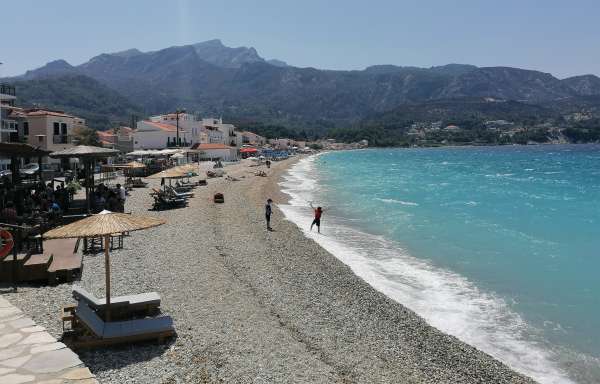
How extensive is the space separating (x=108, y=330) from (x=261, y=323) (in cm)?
310

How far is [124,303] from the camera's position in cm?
830

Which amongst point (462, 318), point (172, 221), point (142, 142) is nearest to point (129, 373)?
point (462, 318)

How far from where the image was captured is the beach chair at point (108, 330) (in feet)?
25.4

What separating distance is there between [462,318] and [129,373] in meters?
7.99

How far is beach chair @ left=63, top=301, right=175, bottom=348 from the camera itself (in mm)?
7738

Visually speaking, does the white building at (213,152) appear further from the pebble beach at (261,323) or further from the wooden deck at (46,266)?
the wooden deck at (46,266)

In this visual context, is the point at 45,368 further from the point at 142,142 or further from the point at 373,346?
the point at 142,142

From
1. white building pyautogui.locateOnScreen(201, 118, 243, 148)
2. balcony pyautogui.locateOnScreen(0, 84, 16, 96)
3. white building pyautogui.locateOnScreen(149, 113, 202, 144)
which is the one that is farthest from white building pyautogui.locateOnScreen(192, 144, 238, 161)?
balcony pyautogui.locateOnScreen(0, 84, 16, 96)

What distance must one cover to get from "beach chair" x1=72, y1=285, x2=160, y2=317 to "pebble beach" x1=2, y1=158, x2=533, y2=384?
0.60 m

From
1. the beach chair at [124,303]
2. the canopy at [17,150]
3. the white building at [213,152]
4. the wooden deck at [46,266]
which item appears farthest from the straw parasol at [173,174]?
the white building at [213,152]

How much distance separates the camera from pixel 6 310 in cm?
735

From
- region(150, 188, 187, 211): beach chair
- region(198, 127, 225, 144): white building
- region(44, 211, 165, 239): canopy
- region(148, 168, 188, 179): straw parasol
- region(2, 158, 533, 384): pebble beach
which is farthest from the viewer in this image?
region(198, 127, 225, 144): white building

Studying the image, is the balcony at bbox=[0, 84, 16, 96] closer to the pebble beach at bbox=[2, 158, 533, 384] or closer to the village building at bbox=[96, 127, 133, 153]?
the village building at bbox=[96, 127, 133, 153]

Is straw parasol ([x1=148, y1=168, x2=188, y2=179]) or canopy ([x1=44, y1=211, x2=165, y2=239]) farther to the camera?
straw parasol ([x1=148, y1=168, x2=188, y2=179])
